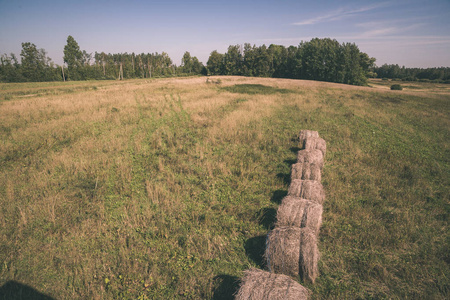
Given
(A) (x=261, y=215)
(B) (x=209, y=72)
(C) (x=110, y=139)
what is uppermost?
(B) (x=209, y=72)

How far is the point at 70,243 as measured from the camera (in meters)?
4.97

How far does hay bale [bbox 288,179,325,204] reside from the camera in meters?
6.25

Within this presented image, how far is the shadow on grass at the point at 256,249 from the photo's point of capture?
477 cm

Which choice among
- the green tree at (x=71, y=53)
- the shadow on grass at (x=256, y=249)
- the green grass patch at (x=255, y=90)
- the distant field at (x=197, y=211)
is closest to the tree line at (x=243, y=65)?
the green tree at (x=71, y=53)

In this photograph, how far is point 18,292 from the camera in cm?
388

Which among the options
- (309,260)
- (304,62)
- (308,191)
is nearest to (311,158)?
(308,191)

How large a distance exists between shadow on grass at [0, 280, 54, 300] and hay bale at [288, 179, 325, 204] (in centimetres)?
649

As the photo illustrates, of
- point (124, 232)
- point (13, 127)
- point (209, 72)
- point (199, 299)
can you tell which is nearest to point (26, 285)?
point (124, 232)

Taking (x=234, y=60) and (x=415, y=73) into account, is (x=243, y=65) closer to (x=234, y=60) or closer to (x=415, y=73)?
(x=234, y=60)

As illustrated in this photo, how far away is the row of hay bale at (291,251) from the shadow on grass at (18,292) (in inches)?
155

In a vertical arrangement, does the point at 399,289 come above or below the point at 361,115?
below

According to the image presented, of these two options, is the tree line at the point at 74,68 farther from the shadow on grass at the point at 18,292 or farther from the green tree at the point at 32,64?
the shadow on grass at the point at 18,292

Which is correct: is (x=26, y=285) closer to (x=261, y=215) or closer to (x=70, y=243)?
(x=70, y=243)

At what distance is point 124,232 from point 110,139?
26.5 ft
